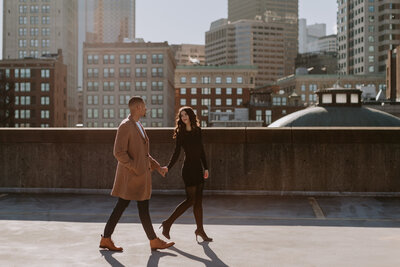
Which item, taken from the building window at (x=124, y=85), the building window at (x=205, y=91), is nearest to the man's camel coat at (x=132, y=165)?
the building window at (x=124, y=85)

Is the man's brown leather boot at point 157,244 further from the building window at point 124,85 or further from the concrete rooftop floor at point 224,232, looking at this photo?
the building window at point 124,85

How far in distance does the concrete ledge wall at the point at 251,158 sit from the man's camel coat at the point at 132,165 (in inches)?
199

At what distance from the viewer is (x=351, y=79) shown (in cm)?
15862

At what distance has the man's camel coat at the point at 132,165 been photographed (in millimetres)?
6945

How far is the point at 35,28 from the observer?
14800 centimetres

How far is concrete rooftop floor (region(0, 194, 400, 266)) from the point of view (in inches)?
254

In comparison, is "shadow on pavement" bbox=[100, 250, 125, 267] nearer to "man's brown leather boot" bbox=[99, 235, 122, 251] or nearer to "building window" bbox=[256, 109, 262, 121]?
"man's brown leather boot" bbox=[99, 235, 122, 251]

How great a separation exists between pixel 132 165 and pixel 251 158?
222 inches

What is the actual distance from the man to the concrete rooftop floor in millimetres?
220

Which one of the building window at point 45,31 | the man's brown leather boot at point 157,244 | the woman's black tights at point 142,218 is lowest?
the man's brown leather boot at point 157,244

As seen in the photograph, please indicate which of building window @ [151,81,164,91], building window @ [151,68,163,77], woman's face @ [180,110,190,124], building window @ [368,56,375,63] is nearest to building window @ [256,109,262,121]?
building window @ [151,81,164,91]

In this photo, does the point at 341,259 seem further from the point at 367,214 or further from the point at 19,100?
the point at 19,100

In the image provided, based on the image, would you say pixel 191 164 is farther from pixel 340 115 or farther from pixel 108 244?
pixel 340 115

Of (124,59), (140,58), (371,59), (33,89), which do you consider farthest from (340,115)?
(371,59)
